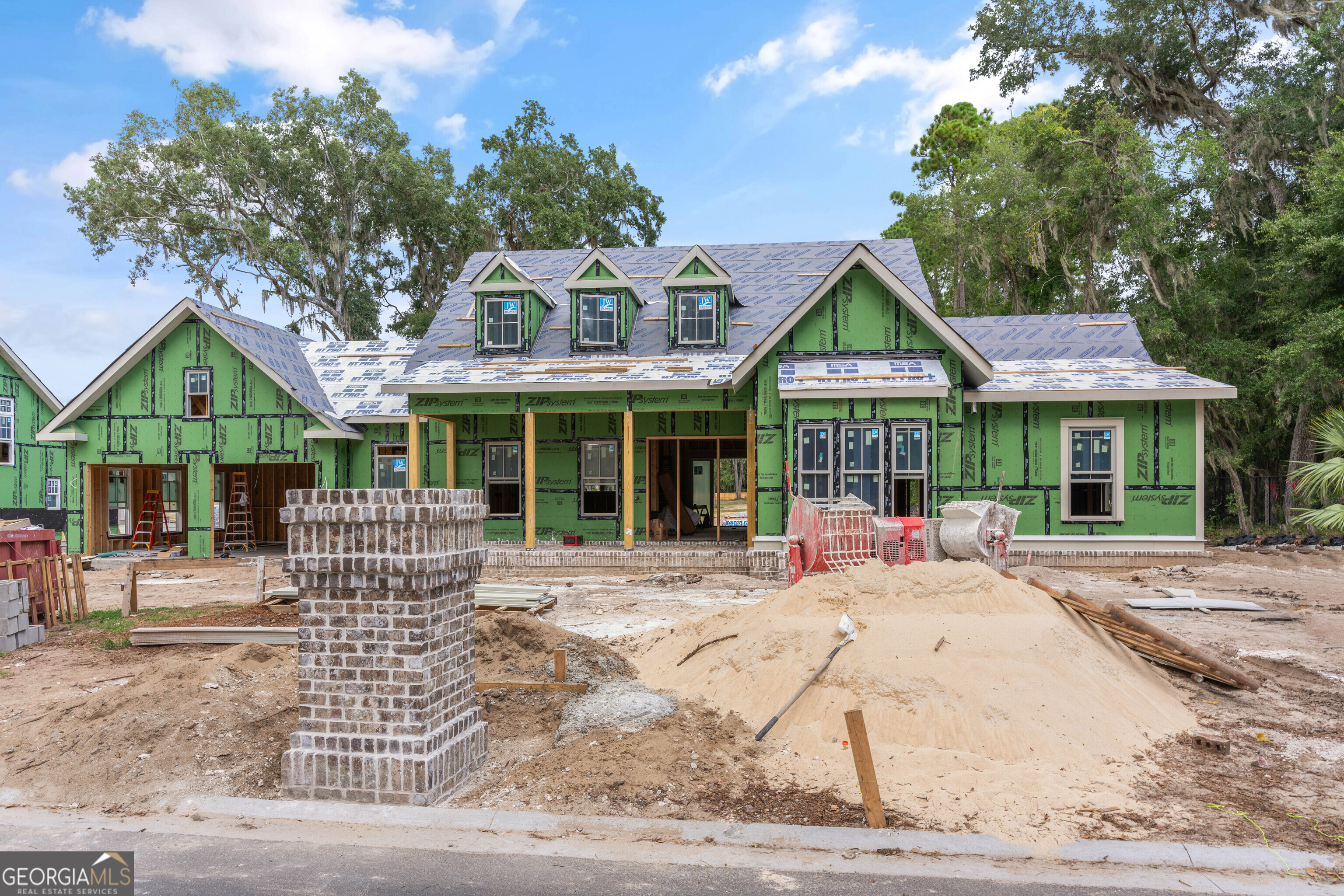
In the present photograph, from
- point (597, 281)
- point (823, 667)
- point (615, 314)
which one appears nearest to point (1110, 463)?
point (615, 314)

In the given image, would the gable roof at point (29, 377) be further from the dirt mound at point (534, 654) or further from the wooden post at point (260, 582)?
the dirt mound at point (534, 654)

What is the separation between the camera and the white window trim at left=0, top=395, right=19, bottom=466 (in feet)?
77.4

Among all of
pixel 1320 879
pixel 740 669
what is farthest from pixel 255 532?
pixel 1320 879

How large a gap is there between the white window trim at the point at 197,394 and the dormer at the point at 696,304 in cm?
1150

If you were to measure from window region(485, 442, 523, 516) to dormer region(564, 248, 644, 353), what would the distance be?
294cm

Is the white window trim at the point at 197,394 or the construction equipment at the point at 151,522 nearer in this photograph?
the white window trim at the point at 197,394

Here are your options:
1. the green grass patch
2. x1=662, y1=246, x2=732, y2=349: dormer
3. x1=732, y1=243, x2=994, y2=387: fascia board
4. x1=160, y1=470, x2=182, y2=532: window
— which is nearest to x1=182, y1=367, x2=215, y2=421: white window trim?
x1=160, y1=470, x2=182, y2=532: window

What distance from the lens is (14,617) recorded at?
9969 millimetres

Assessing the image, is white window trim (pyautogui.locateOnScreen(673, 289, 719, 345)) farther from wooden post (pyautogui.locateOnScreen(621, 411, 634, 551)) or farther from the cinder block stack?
the cinder block stack

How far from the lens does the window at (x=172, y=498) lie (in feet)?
79.4

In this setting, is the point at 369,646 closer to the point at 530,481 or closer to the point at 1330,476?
the point at 530,481

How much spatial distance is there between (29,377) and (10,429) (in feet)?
5.48

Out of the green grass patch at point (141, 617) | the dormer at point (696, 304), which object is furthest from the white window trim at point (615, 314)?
the green grass patch at point (141, 617)

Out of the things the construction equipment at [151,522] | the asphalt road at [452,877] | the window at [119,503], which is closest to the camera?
the asphalt road at [452,877]
